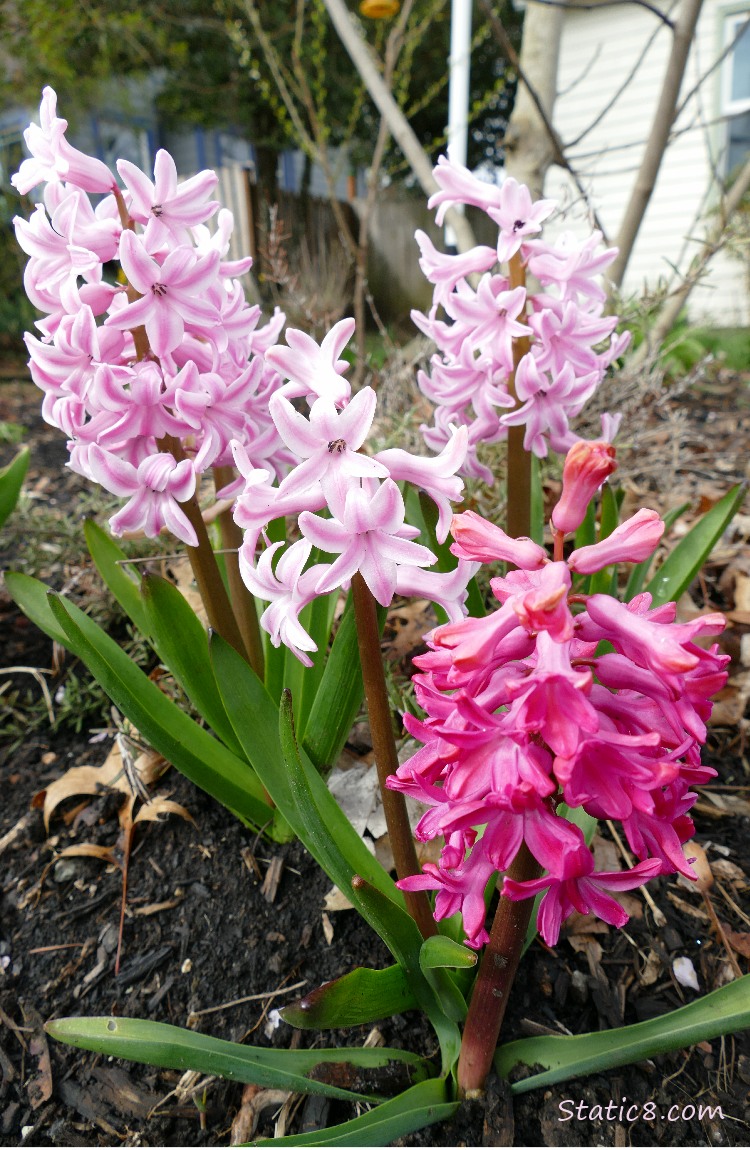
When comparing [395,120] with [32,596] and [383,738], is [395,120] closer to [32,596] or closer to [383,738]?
[32,596]

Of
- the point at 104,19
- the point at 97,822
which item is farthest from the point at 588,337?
the point at 104,19

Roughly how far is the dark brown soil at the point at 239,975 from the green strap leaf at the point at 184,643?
1.19ft

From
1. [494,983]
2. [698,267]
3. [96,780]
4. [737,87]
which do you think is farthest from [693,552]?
[737,87]

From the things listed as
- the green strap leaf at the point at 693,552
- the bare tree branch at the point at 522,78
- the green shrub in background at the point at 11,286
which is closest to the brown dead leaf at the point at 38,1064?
the green strap leaf at the point at 693,552

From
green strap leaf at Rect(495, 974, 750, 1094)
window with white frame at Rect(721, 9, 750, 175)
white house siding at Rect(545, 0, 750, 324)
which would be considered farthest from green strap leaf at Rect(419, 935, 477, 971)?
window with white frame at Rect(721, 9, 750, 175)

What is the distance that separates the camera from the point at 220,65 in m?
12.4

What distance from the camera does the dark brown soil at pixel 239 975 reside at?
134 centimetres

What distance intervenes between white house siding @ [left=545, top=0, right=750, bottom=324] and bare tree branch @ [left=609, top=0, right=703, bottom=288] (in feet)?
22.8

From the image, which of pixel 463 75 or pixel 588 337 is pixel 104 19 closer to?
pixel 463 75

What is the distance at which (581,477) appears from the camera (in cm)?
87

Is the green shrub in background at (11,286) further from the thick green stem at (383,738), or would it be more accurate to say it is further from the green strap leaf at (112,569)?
the thick green stem at (383,738)

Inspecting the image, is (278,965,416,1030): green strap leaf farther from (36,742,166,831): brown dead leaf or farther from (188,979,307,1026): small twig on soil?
(36,742,166,831): brown dead leaf

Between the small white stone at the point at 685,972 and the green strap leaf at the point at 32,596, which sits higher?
the green strap leaf at the point at 32,596

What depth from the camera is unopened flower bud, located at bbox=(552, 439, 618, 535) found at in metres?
0.86
